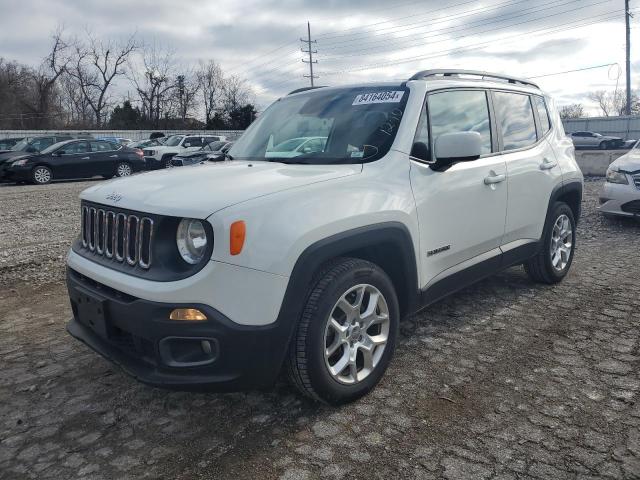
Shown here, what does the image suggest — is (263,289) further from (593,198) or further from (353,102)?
(593,198)

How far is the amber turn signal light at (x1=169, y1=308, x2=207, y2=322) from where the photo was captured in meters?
2.49

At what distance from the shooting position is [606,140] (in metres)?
36.4

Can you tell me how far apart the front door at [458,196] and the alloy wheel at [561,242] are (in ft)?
3.98

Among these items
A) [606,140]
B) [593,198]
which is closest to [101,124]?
[606,140]

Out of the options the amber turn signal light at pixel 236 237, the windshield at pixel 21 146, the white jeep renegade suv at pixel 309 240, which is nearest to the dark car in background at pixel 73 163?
the windshield at pixel 21 146

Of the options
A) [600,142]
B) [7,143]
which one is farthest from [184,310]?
[600,142]

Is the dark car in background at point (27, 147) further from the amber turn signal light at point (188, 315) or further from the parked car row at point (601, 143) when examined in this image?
the parked car row at point (601, 143)

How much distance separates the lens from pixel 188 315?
2.50 metres

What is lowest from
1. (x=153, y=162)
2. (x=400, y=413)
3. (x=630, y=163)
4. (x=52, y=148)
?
(x=400, y=413)

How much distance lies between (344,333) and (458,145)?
138cm

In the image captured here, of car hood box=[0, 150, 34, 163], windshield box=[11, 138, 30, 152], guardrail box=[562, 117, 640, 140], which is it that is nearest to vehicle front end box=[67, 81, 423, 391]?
car hood box=[0, 150, 34, 163]

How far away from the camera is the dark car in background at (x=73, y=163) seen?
16.9 meters

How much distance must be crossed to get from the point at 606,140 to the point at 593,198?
97.3ft

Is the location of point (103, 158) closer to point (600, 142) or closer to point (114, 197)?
point (114, 197)
